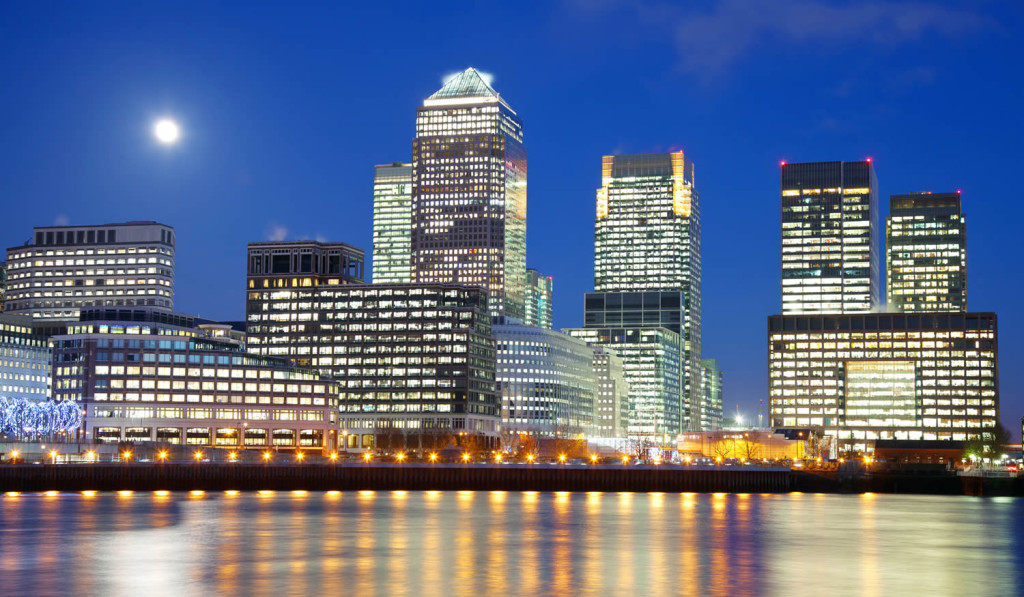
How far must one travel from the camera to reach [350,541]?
8262 cm

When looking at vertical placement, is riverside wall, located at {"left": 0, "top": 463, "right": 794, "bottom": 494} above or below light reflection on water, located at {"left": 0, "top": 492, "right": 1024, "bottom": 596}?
below

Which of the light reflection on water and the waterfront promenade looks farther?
the waterfront promenade

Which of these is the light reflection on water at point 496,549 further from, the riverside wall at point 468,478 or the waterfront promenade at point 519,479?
the riverside wall at point 468,478

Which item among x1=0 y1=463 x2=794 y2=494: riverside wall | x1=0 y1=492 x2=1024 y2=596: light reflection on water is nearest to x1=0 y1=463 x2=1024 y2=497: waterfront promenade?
x1=0 y1=463 x2=794 y2=494: riverside wall

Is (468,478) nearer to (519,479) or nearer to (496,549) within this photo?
(519,479)

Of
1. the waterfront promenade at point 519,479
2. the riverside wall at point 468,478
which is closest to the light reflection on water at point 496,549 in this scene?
the waterfront promenade at point 519,479

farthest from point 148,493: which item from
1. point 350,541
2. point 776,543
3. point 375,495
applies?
point 776,543

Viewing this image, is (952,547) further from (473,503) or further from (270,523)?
(473,503)

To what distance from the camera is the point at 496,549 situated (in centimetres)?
7769

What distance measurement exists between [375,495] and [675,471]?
48.2 meters

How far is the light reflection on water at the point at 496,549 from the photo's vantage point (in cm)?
6038

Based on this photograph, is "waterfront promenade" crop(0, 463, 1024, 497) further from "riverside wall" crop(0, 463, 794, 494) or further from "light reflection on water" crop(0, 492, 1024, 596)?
"light reflection on water" crop(0, 492, 1024, 596)

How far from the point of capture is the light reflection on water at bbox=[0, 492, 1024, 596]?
6038 cm

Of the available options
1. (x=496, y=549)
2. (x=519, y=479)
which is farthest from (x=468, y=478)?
(x=496, y=549)
